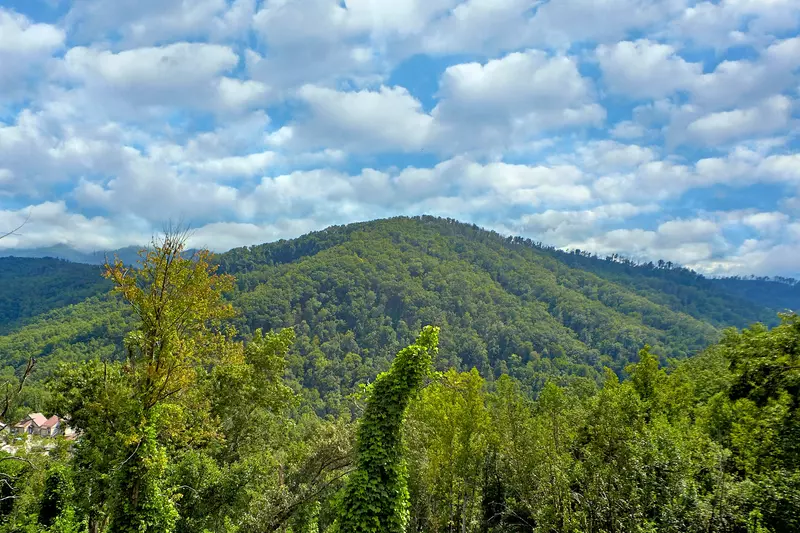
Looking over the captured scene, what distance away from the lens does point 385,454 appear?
1215cm

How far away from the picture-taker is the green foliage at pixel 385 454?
38.7 feet

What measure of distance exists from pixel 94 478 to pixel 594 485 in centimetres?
1657

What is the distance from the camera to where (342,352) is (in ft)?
485

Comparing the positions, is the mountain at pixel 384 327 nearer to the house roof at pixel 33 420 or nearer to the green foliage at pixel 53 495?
the house roof at pixel 33 420

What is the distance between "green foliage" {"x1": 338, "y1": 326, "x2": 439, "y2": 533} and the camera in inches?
464

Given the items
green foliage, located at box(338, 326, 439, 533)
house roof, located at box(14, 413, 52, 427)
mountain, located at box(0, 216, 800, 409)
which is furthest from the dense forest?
mountain, located at box(0, 216, 800, 409)

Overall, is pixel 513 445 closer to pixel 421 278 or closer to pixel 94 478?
pixel 94 478

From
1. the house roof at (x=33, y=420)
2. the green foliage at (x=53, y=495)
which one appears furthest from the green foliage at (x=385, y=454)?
the house roof at (x=33, y=420)

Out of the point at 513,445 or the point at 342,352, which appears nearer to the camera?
the point at 513,445

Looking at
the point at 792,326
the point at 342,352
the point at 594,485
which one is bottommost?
the point at 342,352

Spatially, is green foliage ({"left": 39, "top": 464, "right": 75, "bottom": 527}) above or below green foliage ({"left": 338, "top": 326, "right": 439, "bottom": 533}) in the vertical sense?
below

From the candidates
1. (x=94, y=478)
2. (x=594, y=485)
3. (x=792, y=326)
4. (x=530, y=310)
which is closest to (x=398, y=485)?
(x=594, y=485)

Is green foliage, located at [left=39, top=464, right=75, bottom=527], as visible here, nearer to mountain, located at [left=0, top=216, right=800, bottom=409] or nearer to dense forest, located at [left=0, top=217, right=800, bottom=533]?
dense forest, located at [left=0, top=217, right=800, bottom=533]

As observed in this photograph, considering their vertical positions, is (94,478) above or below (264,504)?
above
